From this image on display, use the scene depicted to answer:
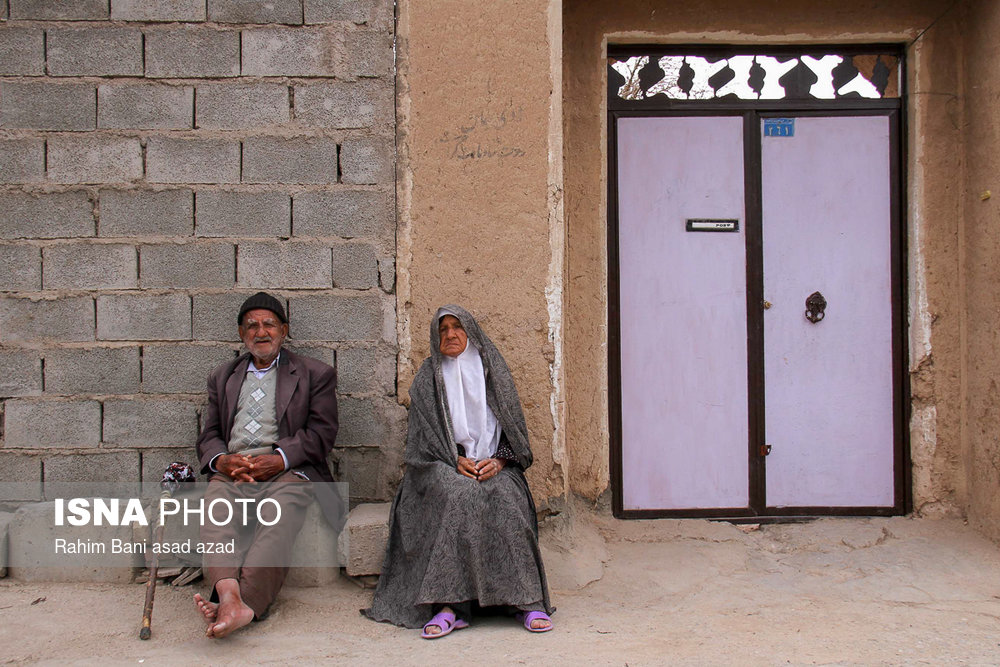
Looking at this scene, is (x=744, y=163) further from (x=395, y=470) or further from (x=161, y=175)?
(x=161, y=175)

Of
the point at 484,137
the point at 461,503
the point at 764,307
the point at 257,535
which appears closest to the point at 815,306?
the point at 764,307

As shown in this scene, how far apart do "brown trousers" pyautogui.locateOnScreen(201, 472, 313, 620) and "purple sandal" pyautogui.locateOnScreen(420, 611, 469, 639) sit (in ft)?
2.13

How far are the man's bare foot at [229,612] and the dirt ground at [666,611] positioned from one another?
0.09 metres

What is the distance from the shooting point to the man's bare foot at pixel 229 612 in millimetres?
2909

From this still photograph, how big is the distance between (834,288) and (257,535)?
3.10 m

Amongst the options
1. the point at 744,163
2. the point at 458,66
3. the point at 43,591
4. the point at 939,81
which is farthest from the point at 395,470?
the point at 939,81

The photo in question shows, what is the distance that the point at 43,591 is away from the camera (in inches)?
139

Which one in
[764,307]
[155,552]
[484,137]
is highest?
[484,137]

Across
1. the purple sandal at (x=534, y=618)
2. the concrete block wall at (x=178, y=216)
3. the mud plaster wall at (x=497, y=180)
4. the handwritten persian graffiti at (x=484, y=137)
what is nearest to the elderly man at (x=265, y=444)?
the concrete block wall at (x=178, y=216)

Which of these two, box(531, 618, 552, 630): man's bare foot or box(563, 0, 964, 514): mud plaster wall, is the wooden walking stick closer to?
box(531, 618, 552, 630): man's bare foot

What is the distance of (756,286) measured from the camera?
4199mm

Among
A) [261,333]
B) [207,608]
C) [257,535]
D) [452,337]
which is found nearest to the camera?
[207,608]

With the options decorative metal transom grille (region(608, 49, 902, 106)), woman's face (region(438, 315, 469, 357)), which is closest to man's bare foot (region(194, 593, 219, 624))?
woman's face (region(438, 315, 469, 357))

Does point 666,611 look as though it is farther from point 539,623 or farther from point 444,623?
Answer: point 444,623
